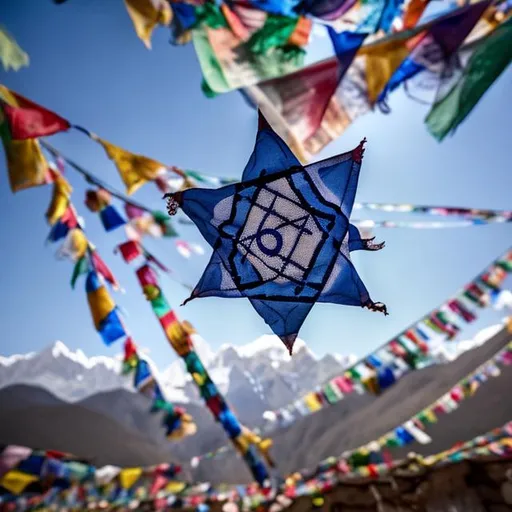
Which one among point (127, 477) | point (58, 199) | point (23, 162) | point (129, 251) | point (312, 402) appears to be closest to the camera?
point (23, 162)

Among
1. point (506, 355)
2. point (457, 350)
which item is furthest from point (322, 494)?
point (457, 350)

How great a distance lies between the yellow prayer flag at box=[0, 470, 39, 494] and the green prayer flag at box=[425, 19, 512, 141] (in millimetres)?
5564

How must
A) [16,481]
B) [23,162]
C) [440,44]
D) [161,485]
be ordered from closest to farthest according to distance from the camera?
[440,44]
[23,162]
[16,481]
[161,485]

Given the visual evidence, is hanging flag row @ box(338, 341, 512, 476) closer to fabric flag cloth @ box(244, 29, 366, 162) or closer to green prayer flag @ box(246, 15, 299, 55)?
fabric flag cloth @ box(244, 29, 366, 162)

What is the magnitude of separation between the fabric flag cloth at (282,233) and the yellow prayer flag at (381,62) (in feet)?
Result: 7.54

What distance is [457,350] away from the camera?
42.8ft

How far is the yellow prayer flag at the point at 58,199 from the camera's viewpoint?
4.77 m

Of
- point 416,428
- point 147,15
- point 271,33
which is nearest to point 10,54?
point 147,15

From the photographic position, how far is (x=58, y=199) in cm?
480

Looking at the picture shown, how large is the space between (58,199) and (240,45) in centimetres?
291

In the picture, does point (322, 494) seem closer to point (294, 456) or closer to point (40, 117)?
point (40, 117)

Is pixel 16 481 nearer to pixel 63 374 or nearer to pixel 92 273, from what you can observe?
pixel 92 273

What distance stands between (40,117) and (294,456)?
12704 millimetres

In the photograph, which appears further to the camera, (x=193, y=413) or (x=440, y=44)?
(x=193, y=413)
